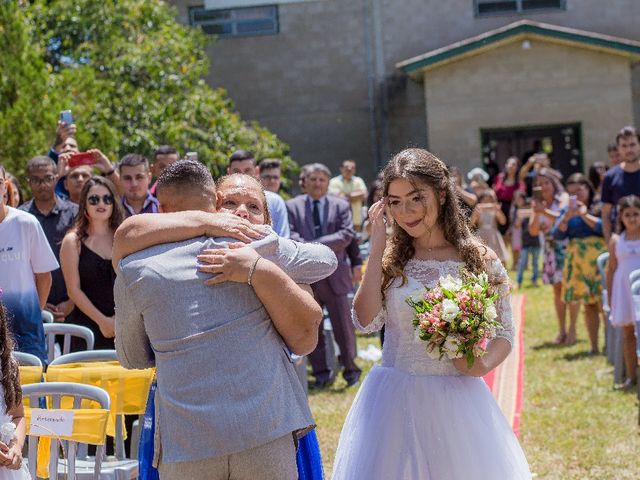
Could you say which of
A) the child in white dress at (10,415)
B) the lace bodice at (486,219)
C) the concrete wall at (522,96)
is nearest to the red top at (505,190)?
the concrete wall at (522,96)

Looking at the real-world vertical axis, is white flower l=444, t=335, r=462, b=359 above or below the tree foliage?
below

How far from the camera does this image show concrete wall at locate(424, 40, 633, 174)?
24281mm

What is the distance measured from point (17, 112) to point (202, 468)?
26.3 ft

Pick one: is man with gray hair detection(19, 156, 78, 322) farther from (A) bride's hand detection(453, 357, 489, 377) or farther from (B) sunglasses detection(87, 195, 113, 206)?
(A) bride's hand detection(453, 357, 489, 377)

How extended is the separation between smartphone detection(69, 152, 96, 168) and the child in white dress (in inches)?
156

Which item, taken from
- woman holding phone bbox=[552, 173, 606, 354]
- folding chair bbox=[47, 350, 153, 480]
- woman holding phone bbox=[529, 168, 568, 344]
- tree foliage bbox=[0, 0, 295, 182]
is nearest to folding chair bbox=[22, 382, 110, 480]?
folding chair bbox=[47, 350, 153, 480]

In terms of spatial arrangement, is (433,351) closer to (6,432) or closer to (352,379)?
(6,432)

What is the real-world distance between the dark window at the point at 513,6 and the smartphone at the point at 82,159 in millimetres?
19340

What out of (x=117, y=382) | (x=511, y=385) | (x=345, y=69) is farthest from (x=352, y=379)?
(x=345, y=69)

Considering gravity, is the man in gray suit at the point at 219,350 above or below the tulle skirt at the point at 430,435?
above

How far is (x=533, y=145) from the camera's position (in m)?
25.5

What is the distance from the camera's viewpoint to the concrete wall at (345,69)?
86.8 ft

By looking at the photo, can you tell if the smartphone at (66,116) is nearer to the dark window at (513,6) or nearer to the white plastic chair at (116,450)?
the white plastic chair at (116,450)

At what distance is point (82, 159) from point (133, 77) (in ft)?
30.9
